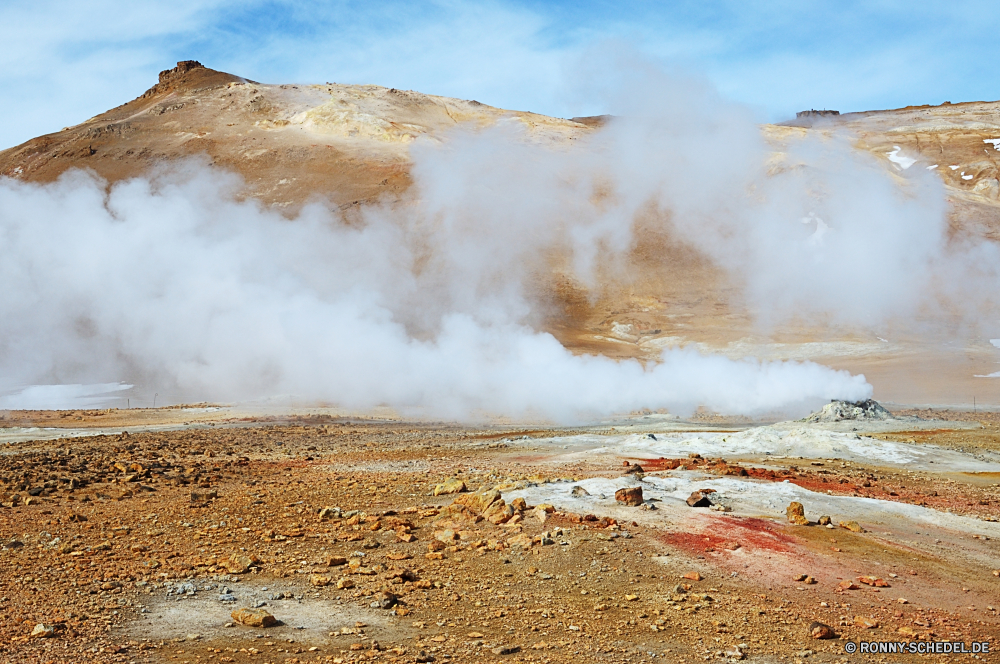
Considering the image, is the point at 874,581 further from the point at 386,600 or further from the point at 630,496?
the point at 386,600

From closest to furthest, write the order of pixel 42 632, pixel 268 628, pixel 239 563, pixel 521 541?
1. pixel 42 632
2. pixel 268 628
3. pixel 239 563
4. pixel 521 541

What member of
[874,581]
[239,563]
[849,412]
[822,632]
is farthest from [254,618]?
[849,412]

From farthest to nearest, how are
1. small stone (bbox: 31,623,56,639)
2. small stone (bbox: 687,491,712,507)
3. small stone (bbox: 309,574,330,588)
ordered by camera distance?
small stone (bbox: 687,491,712,507), small stone (bbox: 309,574,330,588), small stone (bbox: 31,623,56,639)

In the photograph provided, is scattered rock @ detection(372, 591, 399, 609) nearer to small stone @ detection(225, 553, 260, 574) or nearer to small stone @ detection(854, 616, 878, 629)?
small stone @ detection(225, 553, 260, 574)

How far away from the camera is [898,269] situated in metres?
62.7

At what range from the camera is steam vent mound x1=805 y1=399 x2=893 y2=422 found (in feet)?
83.4

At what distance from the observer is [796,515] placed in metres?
10.8

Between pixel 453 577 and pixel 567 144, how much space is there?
7474cm

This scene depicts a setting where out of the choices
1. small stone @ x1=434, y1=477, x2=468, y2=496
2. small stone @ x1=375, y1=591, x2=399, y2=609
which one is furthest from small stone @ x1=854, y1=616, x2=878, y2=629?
small stone @ x1=434, y1=477, x2=468, y2=496

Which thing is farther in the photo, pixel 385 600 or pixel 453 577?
pixel 453 577

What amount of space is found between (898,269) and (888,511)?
2215 inches

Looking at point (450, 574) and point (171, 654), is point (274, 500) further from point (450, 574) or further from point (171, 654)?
point (171, 654)

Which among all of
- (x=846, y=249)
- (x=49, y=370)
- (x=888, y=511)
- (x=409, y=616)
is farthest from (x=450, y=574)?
(x=846, y=249)

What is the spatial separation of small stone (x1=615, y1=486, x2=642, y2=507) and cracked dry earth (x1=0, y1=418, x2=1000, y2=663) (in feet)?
0.62
